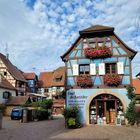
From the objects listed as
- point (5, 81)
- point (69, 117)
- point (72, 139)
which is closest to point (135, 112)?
point (69, 117)

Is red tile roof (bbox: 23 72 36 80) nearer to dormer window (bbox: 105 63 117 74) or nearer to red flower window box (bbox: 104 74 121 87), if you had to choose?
dormer window (bbox: 105 63 117 74)

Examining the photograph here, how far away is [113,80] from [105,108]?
262 cm

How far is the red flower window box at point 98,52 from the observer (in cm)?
2116

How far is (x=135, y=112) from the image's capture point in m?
19.6

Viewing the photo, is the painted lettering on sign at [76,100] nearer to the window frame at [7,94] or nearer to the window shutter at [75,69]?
the window shutter at [75,69]

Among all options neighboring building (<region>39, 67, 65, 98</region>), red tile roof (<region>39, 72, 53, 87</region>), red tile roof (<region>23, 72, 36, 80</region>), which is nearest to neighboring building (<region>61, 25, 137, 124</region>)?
neighboring building (<region>39, 67, 65, 98</region>)

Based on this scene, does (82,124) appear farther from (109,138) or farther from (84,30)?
(84,30)

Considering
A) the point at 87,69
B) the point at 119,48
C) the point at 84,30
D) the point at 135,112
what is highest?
the point at 84,30

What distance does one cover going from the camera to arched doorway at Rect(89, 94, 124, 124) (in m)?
20.8

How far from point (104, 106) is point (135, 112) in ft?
9.03

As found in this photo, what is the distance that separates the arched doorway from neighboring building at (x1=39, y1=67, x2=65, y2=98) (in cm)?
2778

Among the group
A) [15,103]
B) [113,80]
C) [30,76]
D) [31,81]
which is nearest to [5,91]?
[15,103]

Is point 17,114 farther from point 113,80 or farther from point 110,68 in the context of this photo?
point 113,80

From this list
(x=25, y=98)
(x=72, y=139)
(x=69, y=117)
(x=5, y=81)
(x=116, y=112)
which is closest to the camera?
(x=72, y=139)
